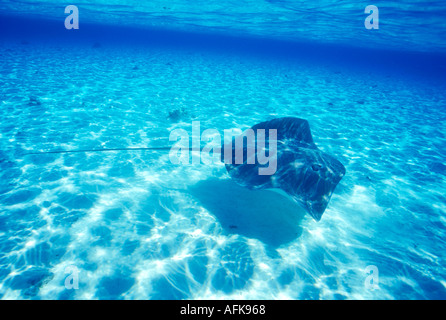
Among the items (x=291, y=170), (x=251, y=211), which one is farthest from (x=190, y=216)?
(x=291, y=170)

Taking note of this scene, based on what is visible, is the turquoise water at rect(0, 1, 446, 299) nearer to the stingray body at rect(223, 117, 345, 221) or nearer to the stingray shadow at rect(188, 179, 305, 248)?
the stingray shadow at rect(188, 179, 305, 248)

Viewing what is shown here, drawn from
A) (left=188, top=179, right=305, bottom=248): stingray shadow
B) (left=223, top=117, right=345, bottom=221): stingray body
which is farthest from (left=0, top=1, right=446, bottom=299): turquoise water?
(left=223, top=117, right=345, bottom=221): stingray body

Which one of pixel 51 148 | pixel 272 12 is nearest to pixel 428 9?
pixel 272 12

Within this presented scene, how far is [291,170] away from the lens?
18.6ft

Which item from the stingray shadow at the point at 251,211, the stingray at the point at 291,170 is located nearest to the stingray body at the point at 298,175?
the stingray at the point at 291,170

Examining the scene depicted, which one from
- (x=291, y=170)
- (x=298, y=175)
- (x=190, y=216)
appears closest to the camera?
(x=298, y=175)

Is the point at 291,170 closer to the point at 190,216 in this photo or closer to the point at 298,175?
the point at 298,175

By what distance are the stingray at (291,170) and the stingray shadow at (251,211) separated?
1.23m

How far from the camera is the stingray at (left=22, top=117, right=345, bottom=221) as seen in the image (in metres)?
5.21

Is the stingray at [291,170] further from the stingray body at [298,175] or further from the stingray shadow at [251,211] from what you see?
the stingray shadow at [251,211]

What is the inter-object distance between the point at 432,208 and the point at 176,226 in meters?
7.93

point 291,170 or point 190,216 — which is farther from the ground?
point 291,170

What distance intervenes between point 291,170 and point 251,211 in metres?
1.72

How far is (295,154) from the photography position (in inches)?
243
